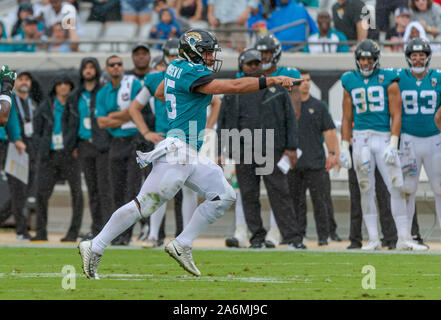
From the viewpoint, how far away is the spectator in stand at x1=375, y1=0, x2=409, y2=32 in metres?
14.9

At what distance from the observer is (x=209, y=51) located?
7941 mm

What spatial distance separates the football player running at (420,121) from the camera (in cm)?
1080

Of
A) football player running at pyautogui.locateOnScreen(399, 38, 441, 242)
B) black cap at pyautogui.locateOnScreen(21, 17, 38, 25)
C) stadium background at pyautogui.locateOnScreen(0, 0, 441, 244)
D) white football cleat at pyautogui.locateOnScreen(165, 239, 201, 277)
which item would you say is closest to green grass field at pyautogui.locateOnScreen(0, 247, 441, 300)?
white football cleat at pyautogui.locateOnScreen(165, 239, 201, 277)

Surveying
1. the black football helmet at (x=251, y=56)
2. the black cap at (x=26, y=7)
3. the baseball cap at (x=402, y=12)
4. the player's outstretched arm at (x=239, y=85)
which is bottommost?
the player's outstretched arm at (x=239, y=85)

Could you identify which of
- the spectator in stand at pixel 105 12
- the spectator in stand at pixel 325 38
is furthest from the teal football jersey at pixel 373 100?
the spectator in stand at pixel 105 12

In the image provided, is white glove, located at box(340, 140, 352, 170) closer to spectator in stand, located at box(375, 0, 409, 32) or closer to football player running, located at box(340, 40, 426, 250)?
football player running, located at box(340, 40, 426, 250)

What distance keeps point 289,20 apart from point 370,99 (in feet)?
15.7

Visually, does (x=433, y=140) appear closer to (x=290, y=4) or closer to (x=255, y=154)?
(x=255, y=154)

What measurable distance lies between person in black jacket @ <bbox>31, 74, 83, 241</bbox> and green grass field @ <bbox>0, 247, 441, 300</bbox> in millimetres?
1701

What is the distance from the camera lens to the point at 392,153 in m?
10.5

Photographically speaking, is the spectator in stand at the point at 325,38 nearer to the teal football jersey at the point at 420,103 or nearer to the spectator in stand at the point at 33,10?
the teal football jersey at the point at 420,103

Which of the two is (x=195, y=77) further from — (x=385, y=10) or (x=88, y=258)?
(x=385, y=10)

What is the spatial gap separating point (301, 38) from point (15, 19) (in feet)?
17.6

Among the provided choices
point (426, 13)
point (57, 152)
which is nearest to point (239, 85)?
point (57, 152)
